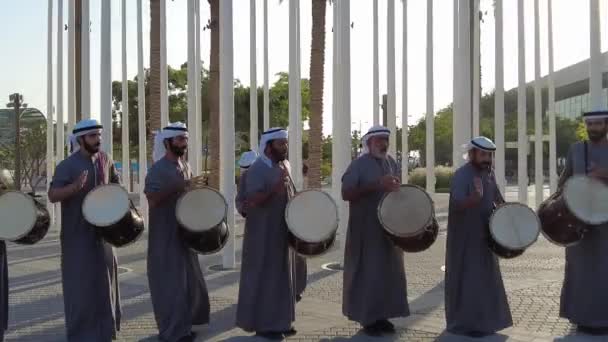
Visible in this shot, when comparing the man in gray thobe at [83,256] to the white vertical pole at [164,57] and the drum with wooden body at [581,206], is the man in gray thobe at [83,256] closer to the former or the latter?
the drum with wooden body at [581,206]

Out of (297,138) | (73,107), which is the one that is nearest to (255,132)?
(297,138)

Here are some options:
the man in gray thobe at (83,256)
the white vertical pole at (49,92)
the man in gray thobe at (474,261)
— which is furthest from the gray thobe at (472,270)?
the white vertical pole at (49,92)

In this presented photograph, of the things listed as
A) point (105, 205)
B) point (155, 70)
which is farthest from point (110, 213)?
point (155, 70)

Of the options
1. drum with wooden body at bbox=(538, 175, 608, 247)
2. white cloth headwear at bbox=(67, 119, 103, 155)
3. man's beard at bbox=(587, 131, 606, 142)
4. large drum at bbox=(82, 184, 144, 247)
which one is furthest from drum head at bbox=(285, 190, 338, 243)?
man's beard at bbox=(587, 131, 606, 142)

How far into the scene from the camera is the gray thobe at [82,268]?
5848 millimetres

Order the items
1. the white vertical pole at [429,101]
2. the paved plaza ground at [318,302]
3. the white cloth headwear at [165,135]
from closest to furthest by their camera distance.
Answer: the white cloth headwear at [165,135]
the paved plaza ground at [318,302]
the white vertical pole at [429,101]

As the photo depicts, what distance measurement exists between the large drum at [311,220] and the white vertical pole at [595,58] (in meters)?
3.19

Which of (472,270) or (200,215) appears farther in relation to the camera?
(472,270)

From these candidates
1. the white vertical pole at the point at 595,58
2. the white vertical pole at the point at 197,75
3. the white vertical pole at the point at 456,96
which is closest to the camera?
the white vertical pole at the point at 595,58

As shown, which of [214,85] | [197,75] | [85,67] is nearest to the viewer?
[85,67]

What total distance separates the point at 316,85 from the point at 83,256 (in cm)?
952

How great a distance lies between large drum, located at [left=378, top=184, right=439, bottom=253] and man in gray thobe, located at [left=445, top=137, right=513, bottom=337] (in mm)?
314

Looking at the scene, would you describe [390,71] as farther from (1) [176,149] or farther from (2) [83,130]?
(2) [83,130]

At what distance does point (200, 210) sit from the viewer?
615 cm
